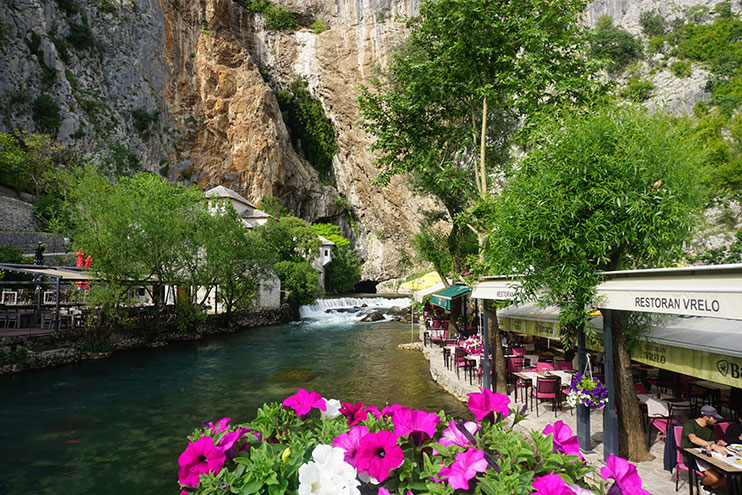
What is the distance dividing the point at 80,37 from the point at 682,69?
268ft

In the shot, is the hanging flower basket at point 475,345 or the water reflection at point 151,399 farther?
the hanging flower basket at point 475,345

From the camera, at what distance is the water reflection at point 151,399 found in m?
7.48

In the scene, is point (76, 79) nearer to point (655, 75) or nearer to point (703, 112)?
point (703, 112)

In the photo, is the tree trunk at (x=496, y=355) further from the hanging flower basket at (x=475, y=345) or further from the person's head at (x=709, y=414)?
the person's head at (x=709, y=414)

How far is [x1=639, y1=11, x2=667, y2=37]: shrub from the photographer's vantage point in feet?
242

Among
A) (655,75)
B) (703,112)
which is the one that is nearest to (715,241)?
(703,112)

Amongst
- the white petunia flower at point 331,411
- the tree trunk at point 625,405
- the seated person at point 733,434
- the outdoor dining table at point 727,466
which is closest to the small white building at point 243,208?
the tree trunk at point 625,405

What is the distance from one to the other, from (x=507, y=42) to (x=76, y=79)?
45.6m

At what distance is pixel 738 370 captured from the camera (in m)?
4.51

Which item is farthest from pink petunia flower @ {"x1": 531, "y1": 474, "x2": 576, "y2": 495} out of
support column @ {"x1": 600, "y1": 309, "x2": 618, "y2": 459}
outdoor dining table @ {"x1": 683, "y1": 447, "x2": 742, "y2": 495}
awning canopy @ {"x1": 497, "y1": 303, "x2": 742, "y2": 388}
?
support column @ {"x1": 600, "y1": 309, "x2": 618, "y2": 459}

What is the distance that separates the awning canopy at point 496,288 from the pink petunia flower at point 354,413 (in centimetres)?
545

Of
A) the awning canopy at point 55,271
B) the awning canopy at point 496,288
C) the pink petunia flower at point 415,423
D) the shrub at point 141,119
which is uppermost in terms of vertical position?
the shrub at point 141,119

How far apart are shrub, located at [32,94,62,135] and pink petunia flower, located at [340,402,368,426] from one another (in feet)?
150

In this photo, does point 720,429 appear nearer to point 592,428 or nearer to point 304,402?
point 592,428
